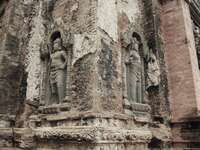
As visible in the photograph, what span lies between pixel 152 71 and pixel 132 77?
0.86m

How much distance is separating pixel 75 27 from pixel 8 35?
1.99 meters

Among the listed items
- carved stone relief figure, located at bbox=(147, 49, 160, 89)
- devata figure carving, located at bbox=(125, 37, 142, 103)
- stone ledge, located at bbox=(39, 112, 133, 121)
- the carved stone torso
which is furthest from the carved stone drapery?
the carved stone torso

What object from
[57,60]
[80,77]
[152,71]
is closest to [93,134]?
[80,77]

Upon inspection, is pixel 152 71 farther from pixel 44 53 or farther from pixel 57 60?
pixel 44 53

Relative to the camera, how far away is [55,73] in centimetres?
464


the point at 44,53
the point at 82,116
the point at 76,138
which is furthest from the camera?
the point at 44,53

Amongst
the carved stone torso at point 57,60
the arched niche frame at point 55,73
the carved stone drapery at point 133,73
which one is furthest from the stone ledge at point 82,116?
the carved stone torso at point 57,60

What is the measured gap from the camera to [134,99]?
4805mm

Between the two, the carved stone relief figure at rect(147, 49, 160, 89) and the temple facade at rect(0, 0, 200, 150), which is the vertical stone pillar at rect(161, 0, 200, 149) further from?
the carved stone relief figure at rect(147, 49, 160, 89)

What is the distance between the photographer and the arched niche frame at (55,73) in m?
4.43

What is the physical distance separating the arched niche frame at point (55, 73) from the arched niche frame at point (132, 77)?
1129 millimetres

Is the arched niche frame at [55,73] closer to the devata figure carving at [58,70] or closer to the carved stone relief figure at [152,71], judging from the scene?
the devata figure carving at [58,70]

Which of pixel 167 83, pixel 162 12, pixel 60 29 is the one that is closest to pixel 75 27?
pixel 60 29

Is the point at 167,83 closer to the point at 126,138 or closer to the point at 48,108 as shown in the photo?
the point at 126,138
